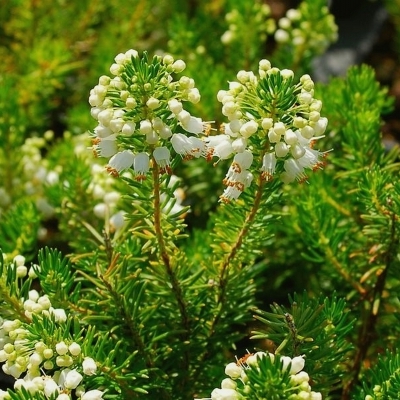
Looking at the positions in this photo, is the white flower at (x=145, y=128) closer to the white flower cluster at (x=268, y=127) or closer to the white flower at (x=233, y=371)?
the white flower cluster at (x=268, y=127)

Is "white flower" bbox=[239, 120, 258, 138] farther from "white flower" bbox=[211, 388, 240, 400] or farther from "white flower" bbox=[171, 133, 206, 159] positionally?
"white flower" bbox=[211, 388, 240, 400]

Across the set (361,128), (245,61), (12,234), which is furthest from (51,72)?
(361,128)

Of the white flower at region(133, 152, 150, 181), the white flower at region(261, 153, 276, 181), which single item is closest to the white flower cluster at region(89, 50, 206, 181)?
the white flower at region(133, 152, 150, 181)

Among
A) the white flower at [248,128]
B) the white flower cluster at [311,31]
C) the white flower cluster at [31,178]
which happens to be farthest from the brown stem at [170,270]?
the white flower cluster at [311,31]

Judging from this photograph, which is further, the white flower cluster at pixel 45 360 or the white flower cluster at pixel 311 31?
the white flower cluster at pixel 311 31

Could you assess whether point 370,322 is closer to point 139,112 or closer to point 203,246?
point 203,246

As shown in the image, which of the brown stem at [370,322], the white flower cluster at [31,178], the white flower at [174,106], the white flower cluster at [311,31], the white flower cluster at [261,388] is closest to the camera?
the white flower cluster at [261,388]

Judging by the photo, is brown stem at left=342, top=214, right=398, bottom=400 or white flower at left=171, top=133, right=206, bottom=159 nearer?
white flower at left=171, top=133, right=206, bottom=159

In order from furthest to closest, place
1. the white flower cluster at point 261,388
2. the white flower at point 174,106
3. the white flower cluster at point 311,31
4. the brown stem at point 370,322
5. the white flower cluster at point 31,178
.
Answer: the white flower cluster at point 311,31 < the white flower cluster at point 31,178 < the brown stem at point 370,322 < the white flower at point 174,106 < the white flower cluster at point 261,388
